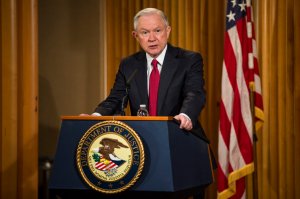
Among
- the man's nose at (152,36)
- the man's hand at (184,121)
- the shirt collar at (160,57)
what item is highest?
the man's nose at (152,36)

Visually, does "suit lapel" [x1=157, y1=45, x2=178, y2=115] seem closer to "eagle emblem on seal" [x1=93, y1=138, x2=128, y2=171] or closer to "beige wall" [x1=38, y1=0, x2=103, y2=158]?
"eagle emblem on seal" [x1=93, y1=138, x2=128, y2=171]

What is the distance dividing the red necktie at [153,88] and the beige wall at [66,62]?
91.0 inches

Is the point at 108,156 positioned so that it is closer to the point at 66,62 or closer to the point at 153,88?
the point at 153,88

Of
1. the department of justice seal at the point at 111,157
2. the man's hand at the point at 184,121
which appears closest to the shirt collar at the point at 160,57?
the man's hand at the point at 184,121

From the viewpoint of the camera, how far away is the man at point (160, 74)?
2824 millimetres

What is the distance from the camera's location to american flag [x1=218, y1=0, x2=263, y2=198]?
3.94 metres

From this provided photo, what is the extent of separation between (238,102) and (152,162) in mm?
1909

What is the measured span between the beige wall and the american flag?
1.67m

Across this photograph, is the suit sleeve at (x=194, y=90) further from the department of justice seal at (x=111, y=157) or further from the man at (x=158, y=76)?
the department of justice seal at (x=111, y=157)
